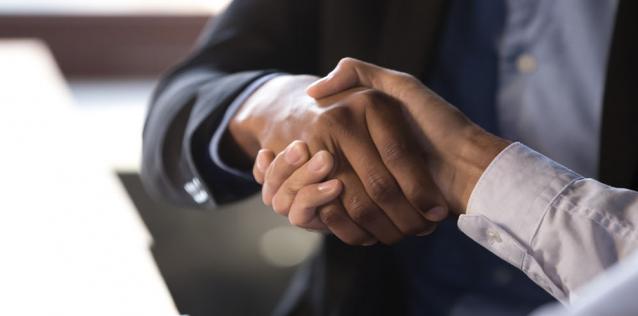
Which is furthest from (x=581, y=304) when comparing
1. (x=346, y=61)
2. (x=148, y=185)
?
(x=148, y=185)

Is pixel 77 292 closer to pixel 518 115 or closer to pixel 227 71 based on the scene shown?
pixel 227 71

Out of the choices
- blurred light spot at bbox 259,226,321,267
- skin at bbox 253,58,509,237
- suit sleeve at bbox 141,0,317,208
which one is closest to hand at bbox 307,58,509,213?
skin at bbox 253,58,509,237

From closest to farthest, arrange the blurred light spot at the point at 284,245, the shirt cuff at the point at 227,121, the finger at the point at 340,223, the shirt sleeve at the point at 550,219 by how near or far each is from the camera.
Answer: the shirt sleeve at the point at 550,219 < the finger at the point at 340,223 < the shirt cuff at the point at 227,121 < the blurred light spot at the point at 284,245

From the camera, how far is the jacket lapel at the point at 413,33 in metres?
0.71

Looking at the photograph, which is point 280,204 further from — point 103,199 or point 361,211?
point 103,199

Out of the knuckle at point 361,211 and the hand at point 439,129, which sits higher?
the hand at point 439,129

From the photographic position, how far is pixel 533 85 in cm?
71

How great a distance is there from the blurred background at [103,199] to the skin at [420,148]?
0.13 meters

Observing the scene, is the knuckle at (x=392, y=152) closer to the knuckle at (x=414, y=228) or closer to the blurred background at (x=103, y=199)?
the knuckle at (x=414, y=228)

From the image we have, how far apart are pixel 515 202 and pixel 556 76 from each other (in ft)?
0.82

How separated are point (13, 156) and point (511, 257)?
0.71m

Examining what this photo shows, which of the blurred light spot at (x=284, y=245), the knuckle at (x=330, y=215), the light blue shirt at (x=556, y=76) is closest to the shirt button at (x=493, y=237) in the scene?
the knuckle at (x=330, y=215)

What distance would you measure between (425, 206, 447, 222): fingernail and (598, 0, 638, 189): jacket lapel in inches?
6.7

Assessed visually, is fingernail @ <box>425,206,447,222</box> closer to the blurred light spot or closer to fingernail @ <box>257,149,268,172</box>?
fingernail @ <box>257,149,268,172</box>
